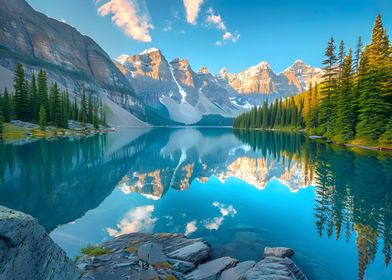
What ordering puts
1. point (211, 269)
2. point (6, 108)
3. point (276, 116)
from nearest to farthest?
1. point (211, 269)
2. point (6, 108)
3. point (276, 116)

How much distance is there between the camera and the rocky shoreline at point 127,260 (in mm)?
3625

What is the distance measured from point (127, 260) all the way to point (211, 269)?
3.13m

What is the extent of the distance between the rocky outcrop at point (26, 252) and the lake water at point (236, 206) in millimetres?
5819

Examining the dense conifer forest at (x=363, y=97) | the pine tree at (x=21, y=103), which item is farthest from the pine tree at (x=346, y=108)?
the pine tree at (x=21, y=103)

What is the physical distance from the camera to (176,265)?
7770 mm

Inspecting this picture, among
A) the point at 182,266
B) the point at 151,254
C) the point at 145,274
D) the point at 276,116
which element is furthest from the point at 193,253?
the point at 276,116

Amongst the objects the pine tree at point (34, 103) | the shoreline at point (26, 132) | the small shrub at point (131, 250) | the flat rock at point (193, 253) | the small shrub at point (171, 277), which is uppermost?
the pine tree at point (34, 103)

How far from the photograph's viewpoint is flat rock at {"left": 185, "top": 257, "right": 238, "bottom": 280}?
23.9ft

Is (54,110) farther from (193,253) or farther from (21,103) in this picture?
(193,253)

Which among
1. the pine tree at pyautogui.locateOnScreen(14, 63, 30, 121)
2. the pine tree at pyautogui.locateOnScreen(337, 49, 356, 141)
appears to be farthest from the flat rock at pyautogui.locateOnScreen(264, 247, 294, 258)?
the pine tree at pyautogui.locateOnScreen(14, 63, 30, 121)

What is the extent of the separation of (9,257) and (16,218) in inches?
24.7

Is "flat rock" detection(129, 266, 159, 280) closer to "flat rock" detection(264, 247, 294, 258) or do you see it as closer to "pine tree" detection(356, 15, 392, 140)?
"flat rock" detection(264, 247, 294, 258)

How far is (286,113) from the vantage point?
11381cm

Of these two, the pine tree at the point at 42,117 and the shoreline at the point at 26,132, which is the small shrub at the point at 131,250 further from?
the pine tree at the point at 42,117
